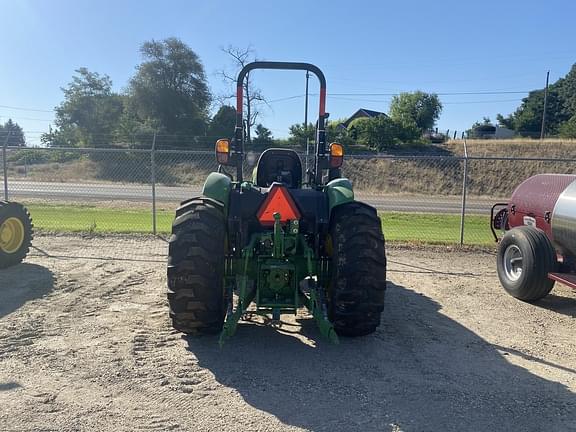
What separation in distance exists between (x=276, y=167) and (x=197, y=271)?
1864 millimetres

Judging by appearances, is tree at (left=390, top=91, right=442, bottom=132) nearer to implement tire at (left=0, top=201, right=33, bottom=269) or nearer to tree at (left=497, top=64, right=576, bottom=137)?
tree at (left=497, top=64, right=576, bottom=137)

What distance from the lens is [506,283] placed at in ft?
22.6

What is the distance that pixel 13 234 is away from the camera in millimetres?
7641

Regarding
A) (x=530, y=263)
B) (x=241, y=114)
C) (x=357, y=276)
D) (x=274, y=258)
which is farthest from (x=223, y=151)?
(x=530, y=263)

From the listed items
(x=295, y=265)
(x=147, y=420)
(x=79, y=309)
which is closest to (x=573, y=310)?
(x=295, y=265)

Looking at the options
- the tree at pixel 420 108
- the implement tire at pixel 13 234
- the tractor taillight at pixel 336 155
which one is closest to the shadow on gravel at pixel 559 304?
the tractor taillight at pixel 336 155

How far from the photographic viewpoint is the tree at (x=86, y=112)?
157ft

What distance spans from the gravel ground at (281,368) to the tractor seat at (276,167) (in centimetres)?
158

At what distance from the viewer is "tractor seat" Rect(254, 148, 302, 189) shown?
5.67 metres

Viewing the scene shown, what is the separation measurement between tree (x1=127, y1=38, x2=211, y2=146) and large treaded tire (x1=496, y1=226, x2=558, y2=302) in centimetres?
3737

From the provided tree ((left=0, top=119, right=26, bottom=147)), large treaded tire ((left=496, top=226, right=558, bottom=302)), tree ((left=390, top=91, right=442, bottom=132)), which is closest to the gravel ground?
large treaded tire ((left=496, top=226, right=558, bottom=302))

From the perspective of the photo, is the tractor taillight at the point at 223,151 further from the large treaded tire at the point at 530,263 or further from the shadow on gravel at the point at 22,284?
the large treaded tire at the point at 530,263

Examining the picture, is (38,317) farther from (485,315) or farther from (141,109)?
(141,109)

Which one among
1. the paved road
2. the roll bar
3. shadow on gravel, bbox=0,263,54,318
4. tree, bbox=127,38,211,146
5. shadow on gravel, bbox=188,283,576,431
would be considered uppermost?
tree, bbox=127,38,211,146
